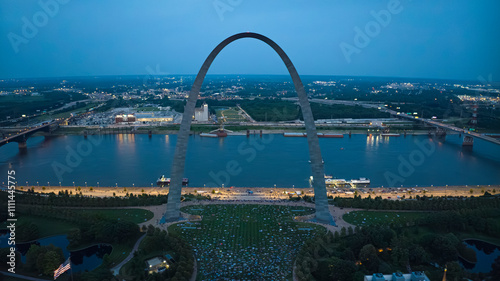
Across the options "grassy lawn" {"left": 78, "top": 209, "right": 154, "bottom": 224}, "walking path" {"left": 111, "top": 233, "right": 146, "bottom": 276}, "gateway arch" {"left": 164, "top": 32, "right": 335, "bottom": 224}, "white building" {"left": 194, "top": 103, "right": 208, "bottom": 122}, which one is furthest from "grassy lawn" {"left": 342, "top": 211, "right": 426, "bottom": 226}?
"white building" {"left": 194, "top": 103, "right": 208, "bottom": 122}

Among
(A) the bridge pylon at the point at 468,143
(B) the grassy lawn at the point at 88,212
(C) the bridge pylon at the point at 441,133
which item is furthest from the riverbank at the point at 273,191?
(C) the bridge pylon at the point at 441,133

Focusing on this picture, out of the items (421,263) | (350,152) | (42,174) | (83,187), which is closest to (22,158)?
(42,174)

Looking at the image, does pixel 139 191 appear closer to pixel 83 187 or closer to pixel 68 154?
pixel 83 187

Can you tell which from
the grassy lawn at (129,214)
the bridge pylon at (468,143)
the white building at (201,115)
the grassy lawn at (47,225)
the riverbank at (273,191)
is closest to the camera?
the grassy lawn at (47,225)

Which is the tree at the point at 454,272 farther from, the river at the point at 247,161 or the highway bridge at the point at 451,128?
the highway bridge at the point at 451,128

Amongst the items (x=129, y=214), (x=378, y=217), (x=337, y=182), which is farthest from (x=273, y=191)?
(x=129, y=214)

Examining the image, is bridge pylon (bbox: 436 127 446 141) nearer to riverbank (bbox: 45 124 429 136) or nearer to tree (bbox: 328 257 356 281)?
riverbank (bbox: 45 124 429 136)

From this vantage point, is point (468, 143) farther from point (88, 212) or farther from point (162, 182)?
point (88, 212)
